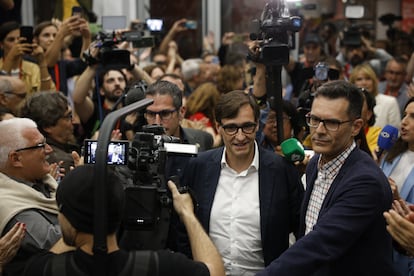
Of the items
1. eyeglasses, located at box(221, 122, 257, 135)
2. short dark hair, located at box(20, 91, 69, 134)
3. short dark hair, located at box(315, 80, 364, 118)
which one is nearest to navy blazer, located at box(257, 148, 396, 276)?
short dark hair, located at box(315, 80, 364, 118)

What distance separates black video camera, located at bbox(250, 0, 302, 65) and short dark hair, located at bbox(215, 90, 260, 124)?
484 millimetres

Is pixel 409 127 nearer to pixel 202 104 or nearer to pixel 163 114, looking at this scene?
pixel 163 114

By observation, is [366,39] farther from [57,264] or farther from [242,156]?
[57,264]

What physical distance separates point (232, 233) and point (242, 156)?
38cm

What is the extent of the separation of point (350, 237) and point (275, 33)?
153cm

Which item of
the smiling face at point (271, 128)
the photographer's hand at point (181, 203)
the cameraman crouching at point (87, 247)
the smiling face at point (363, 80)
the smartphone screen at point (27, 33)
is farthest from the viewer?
the smiling face at point (363, 80)

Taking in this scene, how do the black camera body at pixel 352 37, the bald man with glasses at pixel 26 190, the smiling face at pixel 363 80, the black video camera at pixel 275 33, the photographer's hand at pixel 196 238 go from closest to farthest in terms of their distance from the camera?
the photographer's hand at pixel 196 238
the bald man with glasses at pixel 26 190
the black video camera at pixel 275 33
the smiling face at pixel 363 80
the black camera body at pixel 352 37

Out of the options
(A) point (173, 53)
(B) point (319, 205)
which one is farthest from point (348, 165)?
(A) point (173, 53)

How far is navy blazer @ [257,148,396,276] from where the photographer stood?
3.05 m

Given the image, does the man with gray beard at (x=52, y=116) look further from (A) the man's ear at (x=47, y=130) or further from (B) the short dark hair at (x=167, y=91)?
(B) the short dark hair at (x=167, y=91)

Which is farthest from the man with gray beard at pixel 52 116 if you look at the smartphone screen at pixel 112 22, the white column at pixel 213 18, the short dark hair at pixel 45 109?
the white column at pixel 213 18

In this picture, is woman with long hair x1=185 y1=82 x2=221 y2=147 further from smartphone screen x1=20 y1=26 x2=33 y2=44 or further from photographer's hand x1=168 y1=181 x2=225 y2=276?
photographer's hand x1=168 y1=181 x2=225 y2=276

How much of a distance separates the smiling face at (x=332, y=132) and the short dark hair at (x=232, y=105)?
1.40 ft

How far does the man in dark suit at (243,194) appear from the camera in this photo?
11.6ft
